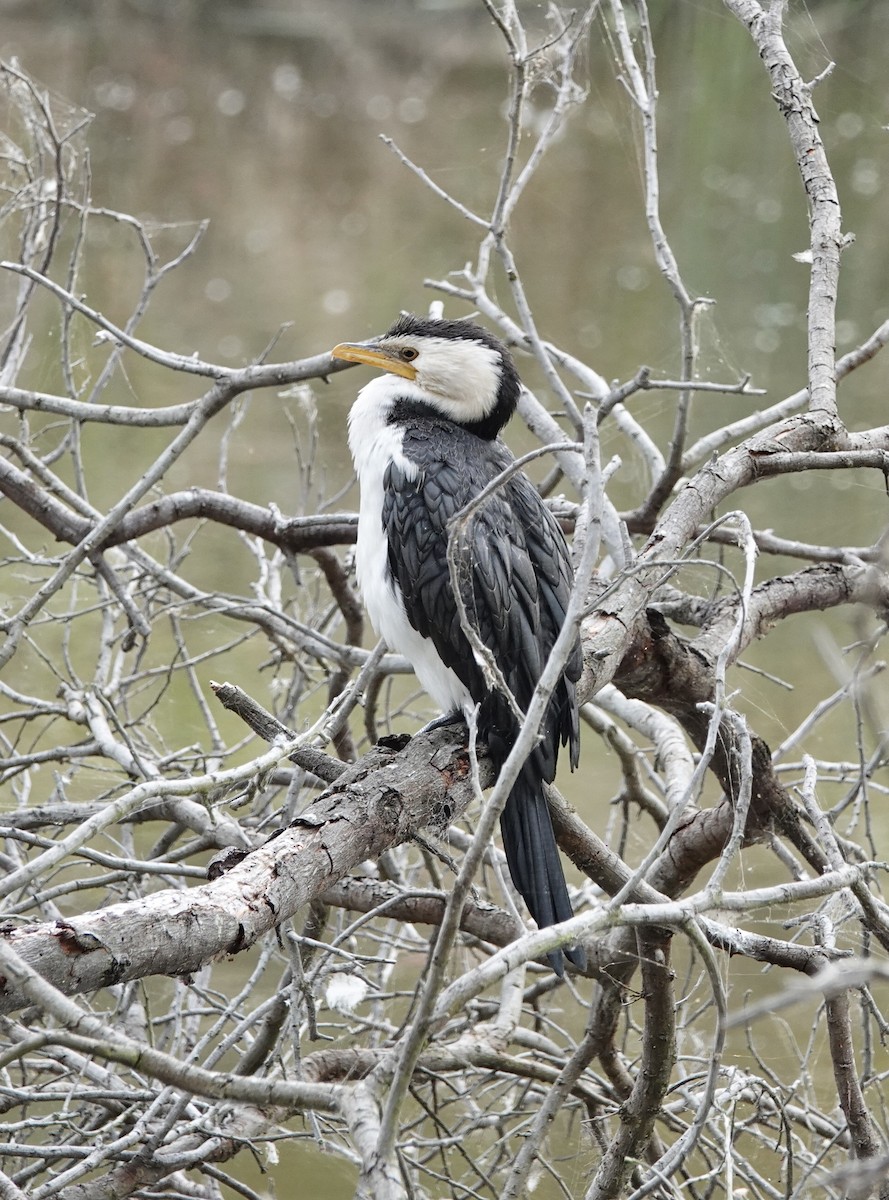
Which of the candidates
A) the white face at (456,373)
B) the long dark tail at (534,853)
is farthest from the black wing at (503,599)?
the white face at (456,373)

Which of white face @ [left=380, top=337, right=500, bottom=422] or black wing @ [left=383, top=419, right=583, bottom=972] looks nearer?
black wing @ [left=383, top=419, right=583, bottom=972]

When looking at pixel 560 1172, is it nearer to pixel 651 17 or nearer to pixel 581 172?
pixel 651 17

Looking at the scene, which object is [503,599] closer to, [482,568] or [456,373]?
[482,568]

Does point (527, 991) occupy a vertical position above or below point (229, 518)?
below

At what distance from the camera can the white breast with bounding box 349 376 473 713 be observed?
1.93 m

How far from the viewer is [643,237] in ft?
28.9

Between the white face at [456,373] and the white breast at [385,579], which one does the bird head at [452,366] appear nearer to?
the white face at [456,373]

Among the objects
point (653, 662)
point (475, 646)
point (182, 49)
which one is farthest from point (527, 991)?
point (182, 49)

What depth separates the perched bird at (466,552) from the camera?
169 cm

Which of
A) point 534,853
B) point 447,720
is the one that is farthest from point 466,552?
point 534,853

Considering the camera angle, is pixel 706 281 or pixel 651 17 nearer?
pixel 651 17

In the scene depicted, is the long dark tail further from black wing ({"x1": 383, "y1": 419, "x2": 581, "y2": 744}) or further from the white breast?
the white breast

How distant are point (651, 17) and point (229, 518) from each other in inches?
65.9

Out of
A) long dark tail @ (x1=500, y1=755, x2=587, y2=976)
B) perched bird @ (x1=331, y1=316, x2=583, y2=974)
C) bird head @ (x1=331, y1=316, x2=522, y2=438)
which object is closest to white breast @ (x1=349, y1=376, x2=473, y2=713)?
perched bird @ (x1=331, y1=316, x2=583, y2=974)
